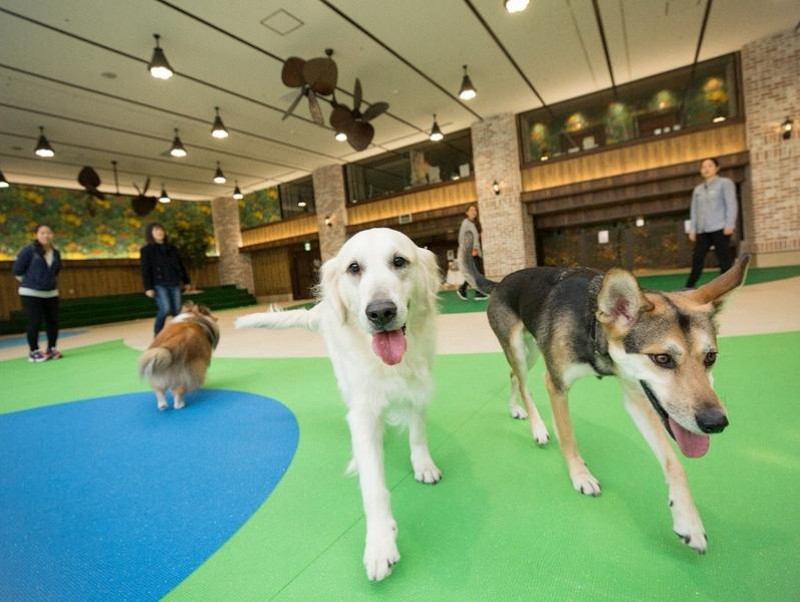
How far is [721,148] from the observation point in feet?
32.7

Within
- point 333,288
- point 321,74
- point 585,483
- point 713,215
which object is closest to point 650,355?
point 585,483

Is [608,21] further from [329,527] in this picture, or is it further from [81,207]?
[81,207]

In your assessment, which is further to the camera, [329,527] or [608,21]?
[608,21]

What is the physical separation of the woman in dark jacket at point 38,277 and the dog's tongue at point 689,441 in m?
7.49

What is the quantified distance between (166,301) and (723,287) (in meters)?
6.64

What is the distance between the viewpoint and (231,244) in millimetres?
18734

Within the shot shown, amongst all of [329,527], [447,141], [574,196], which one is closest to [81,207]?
[447,141]

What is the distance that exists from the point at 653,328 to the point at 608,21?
919cm

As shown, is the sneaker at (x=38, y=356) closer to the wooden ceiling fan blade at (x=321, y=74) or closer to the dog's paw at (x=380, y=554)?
the wooden ceiling fan blade at (x=321, y=74)

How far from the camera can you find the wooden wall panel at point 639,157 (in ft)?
32.6

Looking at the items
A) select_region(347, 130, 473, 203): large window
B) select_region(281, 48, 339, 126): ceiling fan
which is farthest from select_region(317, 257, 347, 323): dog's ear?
select_region(347, 130, 473, 203): large window

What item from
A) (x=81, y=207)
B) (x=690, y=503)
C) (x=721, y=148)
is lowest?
(x=690, y=503)

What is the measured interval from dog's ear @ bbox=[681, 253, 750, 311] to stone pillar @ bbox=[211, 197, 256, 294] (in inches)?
757

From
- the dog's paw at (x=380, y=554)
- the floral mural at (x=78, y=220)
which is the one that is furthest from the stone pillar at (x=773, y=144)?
the floral mural at (x=78, y=220)
